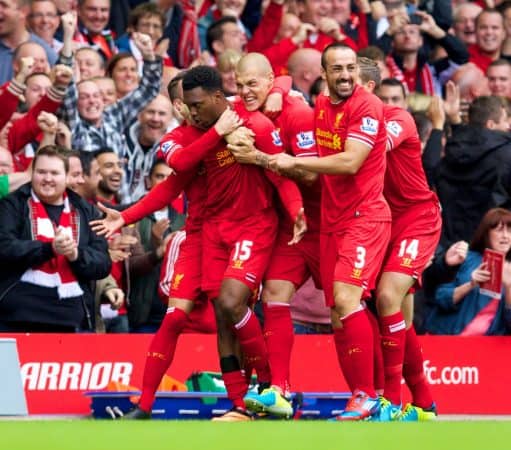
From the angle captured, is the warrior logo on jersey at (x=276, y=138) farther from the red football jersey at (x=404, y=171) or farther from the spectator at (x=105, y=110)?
the spectator at (x=105, y=110)

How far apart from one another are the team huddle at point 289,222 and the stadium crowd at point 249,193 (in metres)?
0.02

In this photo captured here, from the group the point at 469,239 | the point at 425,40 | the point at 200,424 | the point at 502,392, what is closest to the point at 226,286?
the point at 200,424

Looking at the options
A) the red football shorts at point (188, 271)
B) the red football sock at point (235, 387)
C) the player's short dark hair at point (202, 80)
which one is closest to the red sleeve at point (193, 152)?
the player's short dark hair at point (202, 80)

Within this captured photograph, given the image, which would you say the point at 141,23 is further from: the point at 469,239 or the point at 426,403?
the point at 426,403

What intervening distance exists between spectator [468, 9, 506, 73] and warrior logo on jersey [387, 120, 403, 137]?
25.0 feet

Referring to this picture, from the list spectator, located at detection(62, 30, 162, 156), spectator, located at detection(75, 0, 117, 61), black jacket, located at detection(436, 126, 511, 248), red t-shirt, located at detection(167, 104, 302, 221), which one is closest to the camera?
red t-shirt, located at detection(167, 104, 302, 221)

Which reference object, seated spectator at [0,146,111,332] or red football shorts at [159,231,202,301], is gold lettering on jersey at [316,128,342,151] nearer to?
red football shorts at [159,231,202,301]

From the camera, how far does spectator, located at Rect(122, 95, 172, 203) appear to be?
1620 cm

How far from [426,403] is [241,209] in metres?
2.18

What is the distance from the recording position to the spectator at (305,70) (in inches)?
687

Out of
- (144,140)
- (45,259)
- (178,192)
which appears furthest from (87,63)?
(178,192)

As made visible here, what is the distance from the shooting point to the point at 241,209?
12336mm

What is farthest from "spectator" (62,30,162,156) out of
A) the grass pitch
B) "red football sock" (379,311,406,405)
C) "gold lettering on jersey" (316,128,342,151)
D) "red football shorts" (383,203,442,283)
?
the grass pitch

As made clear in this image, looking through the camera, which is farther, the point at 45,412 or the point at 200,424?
the point at 45,412
